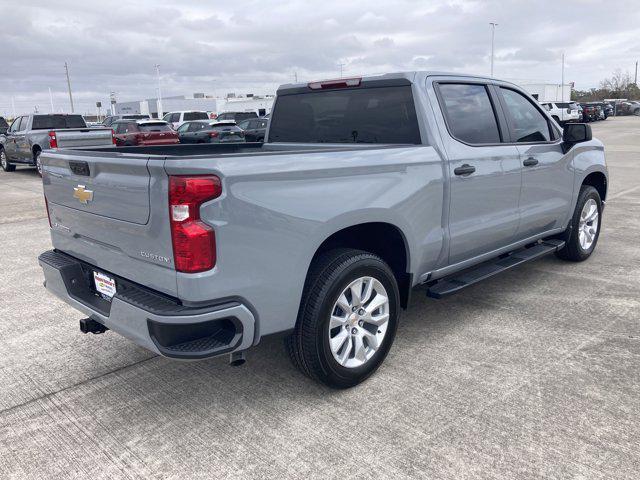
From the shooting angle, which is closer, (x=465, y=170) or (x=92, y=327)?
(x=92, y=327)

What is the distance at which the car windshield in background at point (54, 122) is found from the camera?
16.1 m

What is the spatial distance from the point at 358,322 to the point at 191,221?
4.22ft

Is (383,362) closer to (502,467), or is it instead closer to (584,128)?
(502,467)

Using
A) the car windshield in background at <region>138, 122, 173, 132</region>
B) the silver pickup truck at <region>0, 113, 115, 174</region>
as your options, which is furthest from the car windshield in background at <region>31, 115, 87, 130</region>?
the car windshield in background at <region>138, 122, 173, 132</region>

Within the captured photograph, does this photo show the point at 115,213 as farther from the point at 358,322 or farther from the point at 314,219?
the point at 358,322

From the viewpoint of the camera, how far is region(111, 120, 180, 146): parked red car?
65.1ft

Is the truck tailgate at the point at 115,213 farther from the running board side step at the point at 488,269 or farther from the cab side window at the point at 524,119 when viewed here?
the cab side window at the point at 524,119

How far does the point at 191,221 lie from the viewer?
102 inches

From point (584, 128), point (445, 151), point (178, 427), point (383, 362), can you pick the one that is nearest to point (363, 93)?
point (445, 151)

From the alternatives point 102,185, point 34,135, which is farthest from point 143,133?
point 102,185

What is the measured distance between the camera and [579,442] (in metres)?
2.80

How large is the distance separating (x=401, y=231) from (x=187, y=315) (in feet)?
4.98

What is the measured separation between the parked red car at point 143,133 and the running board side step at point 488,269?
54.6 ft

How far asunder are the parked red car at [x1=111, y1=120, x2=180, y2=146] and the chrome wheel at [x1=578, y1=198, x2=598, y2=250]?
53.3ft
